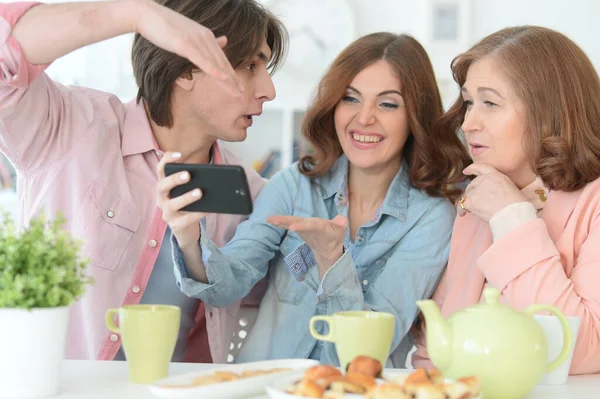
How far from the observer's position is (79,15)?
128 cm

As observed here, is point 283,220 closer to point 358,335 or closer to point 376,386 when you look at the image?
point 358,335

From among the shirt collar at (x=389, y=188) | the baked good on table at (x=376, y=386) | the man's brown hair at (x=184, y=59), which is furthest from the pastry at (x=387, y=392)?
the man's brown hair at (x=184, y=59)

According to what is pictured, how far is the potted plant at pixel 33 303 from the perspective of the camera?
3.10 ft

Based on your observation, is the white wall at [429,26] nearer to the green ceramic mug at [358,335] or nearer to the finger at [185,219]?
the finger at [185,219]

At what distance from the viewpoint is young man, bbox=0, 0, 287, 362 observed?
1602mm

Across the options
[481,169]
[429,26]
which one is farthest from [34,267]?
[429,26]

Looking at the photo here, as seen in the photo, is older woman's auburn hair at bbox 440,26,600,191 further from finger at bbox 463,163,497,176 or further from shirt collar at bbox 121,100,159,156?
shirt collar at bbox 121,100,159,156

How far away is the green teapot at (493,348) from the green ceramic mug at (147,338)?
369mm

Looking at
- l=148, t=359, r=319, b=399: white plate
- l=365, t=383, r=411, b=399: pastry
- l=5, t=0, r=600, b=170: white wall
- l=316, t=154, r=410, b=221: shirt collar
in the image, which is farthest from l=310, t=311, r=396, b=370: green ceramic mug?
l=5, t=0, r=600, b=170: white wall

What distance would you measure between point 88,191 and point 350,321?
840 millimetres

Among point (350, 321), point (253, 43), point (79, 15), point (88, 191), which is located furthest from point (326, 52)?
point (350, 321)

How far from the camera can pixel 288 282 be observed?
1749mm

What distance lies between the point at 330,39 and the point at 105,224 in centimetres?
234

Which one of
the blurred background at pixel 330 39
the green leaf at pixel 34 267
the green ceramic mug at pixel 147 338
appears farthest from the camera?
the blurred background at pixel 330 39
